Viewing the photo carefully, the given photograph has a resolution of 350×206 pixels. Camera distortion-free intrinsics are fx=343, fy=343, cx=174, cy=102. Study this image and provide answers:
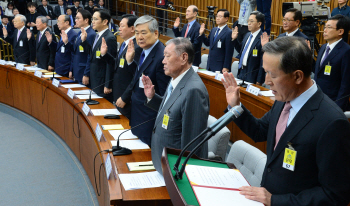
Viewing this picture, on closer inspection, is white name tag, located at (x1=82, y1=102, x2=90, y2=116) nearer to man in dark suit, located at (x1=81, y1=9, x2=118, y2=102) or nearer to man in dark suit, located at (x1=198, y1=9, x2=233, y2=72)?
man in dark suit, located at (x1=81, y1=9, x2=118, y2=102)

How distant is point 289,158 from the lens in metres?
1.23

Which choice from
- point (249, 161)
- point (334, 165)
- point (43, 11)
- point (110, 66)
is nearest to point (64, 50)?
point (110, 66)

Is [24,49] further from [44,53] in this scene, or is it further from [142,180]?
[142,180]

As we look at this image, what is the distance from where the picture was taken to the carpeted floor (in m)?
3.08

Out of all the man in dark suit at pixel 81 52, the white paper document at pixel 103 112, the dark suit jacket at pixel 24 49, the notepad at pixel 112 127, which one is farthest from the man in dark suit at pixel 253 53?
the dark suit jacket at pixel 24 49

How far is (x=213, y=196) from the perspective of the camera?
111cm

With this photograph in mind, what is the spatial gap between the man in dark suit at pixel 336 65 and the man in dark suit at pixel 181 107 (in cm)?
217

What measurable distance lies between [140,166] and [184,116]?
0.45 metres

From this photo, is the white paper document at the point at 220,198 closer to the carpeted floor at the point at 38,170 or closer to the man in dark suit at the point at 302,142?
the man in dark suit at the point at 302,142

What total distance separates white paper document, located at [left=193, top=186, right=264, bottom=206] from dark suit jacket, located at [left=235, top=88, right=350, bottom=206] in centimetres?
14

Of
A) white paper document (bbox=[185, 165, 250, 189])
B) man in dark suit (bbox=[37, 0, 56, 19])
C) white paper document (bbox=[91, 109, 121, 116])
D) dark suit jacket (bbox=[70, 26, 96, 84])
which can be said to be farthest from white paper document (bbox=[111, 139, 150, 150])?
man in dark suit (bbox=[37, 0, 56, 19])

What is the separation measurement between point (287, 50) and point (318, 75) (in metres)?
2.86

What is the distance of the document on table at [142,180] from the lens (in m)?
1.79

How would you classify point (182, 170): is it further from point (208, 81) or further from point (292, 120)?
point (208, 81)
